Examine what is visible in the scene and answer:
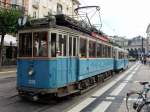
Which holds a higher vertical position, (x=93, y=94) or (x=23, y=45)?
(x=23, y=45)

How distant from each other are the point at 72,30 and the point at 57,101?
2886mm

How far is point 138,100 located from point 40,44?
4347 millimetres

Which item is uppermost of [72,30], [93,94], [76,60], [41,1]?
[41,1]

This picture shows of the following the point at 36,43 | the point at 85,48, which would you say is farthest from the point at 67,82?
the point at 85,48

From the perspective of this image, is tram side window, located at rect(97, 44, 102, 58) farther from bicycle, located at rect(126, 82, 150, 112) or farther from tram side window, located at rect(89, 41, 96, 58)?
bicycle, located at rect(126, 82, 150, 112)

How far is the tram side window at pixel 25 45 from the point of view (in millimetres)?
12922

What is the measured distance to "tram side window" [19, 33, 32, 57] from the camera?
1292 centimetres

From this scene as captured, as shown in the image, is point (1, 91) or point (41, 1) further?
point (41, 1)

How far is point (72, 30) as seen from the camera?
557 inches

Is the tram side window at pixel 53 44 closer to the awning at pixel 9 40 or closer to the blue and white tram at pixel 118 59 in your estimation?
the blue and white tram at pixel 118 59

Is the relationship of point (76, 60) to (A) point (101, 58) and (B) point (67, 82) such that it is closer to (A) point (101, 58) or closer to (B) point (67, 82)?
(B) point (67, 82)

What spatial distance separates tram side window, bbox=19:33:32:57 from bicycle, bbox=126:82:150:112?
4095 millimetres

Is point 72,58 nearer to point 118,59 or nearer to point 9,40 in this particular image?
point 118,59

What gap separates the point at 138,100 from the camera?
10.1 meters
